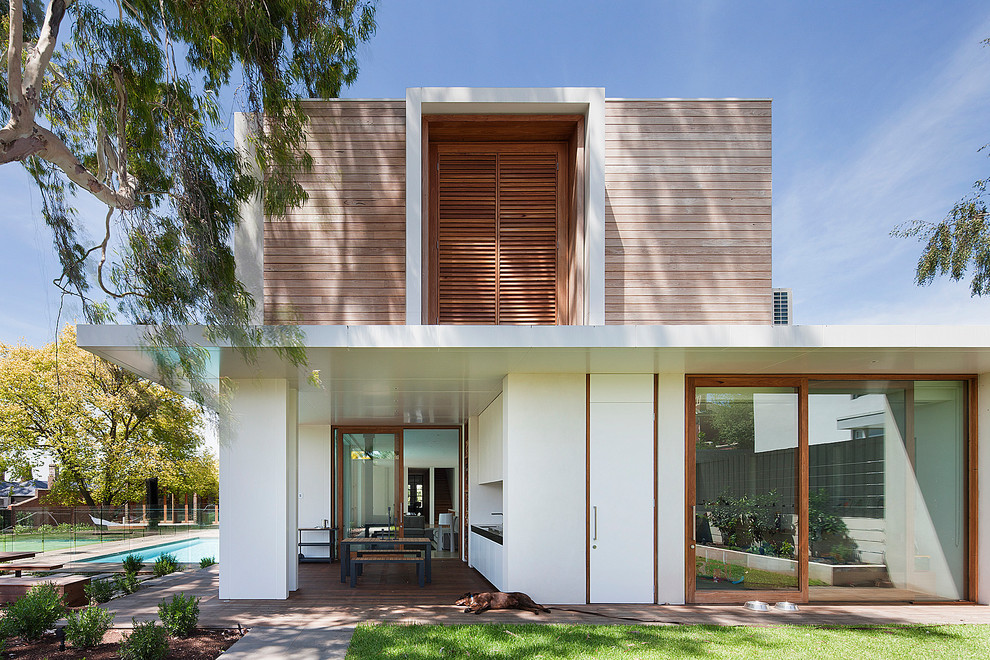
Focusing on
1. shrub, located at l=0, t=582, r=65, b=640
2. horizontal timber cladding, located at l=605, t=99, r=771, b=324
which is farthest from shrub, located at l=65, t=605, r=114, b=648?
horizontal timber cladding, located at l=605, t=99, r=771, b=324

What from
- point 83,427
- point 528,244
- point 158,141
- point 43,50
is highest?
point 43,50

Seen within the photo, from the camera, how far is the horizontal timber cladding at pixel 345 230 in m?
8.41

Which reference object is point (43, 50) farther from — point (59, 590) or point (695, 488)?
point (695, 488)

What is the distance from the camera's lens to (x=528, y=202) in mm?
9125

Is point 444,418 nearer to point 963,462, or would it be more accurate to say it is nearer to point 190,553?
point 190,553

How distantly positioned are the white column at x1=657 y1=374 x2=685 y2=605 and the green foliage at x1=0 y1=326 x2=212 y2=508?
1719 centimetres

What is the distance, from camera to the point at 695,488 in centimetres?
815

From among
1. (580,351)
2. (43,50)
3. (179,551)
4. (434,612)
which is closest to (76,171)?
(43,50)

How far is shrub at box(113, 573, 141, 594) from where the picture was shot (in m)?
8.89

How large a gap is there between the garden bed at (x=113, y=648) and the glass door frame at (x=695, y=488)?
4.74 meters

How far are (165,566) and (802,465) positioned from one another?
A: 9.17 metres

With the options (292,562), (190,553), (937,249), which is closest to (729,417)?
(292,562)

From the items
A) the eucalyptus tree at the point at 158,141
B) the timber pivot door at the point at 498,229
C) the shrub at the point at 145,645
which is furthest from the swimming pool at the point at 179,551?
the shrub at the point at 145,645

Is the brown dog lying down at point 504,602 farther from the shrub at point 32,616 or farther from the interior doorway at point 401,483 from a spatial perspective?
the interior doorway at point 401,483
